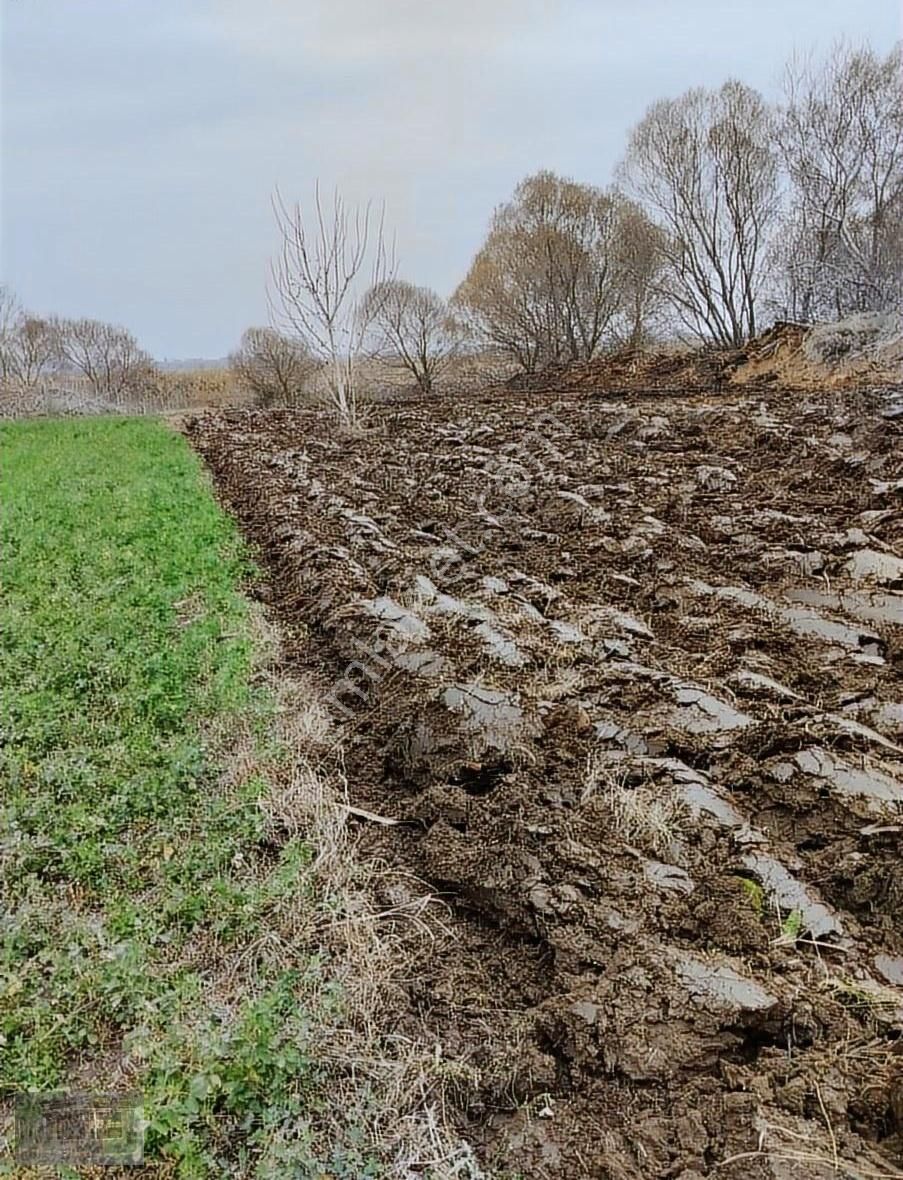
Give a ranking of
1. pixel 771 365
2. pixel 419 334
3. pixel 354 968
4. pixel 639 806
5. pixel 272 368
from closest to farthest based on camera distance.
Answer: pixel 354 968, pixel 639 806, pixel 771 365, pixel 419 334, pixel 272 368

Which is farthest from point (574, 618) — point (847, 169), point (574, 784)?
point (847, 169)

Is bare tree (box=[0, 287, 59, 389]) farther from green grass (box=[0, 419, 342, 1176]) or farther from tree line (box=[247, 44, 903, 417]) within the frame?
green grass (box=[0, 419, 342, 1176])

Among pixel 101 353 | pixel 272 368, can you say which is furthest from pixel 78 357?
pixel 272 368

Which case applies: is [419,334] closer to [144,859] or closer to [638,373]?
[638,373]

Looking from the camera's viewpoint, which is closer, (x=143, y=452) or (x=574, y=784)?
(x=574, y=784)

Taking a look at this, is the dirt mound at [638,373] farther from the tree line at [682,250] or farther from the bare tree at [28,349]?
the bare tree at [28,349]

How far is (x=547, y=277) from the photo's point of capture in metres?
21.6

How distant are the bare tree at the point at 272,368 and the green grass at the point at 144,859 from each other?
1715 centimetres

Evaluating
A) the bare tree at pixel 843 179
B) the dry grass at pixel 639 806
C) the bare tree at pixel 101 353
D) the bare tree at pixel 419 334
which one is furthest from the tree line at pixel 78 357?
the dry grass at pixel 639 806

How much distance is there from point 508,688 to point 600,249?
20.2 m

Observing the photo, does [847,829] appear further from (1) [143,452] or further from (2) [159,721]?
(1) [143,452]

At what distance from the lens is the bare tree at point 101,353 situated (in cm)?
2758

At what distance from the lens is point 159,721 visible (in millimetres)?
3717

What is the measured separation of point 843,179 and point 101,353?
22.3 m
